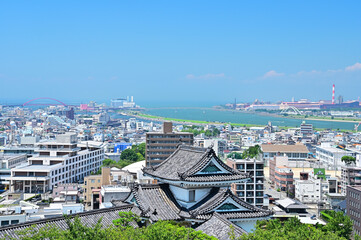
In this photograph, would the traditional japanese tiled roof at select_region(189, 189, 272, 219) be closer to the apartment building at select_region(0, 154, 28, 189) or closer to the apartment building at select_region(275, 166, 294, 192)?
the apartment building at select_region(0, 154, 28, 189)

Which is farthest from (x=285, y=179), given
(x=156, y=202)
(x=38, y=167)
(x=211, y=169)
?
(x=156, y=202)

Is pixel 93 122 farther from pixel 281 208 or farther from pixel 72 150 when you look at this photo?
pixel 281 208

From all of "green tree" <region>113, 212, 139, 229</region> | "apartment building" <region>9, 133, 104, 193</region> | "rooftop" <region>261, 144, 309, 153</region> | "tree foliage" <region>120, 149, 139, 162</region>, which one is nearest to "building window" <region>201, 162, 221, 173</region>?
"green tree" <region>113, 212, 139, 229</region>

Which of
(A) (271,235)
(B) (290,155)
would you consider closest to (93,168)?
(B) (290,155)

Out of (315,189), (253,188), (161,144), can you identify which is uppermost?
(161,144)

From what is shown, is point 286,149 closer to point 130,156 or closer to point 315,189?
point 315,189

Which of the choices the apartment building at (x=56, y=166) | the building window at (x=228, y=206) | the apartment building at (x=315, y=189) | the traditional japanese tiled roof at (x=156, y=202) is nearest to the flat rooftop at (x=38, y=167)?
the apartment building at (x=56, y=166)
